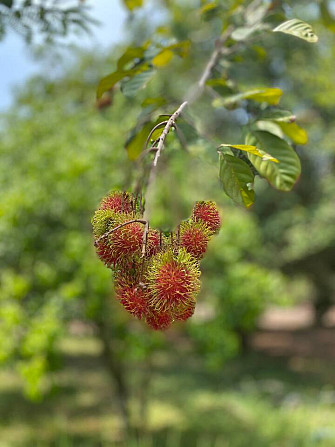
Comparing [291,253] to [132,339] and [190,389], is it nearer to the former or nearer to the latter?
[190,389]

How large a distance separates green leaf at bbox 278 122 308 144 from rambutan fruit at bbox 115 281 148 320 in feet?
1.64

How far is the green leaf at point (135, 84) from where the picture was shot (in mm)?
1135

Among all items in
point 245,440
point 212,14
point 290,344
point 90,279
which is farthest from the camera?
Answer: point 290,344

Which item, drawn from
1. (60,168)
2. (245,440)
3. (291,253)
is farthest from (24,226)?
(291,253)

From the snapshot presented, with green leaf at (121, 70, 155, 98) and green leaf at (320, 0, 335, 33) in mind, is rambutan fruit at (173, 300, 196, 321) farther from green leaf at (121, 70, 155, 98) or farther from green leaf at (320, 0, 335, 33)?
green leaf at (320, 0, 335, 33)

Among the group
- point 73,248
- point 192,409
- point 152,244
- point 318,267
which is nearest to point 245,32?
point 152,244

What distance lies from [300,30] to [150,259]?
1.89 ft

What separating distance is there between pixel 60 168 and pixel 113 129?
2.85 feet

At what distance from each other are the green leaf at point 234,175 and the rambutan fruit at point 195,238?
0.24 feet

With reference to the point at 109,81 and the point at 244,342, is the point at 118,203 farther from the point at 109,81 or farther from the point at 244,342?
the point at 244,342

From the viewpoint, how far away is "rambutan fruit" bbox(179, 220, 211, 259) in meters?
0.72

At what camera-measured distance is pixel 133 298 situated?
27.6 inches

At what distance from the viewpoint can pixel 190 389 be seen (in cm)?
911

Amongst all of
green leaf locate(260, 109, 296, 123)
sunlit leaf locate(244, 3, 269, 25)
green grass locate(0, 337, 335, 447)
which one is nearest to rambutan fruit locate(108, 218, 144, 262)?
green leaf locate(260, 109, 296, 123)
